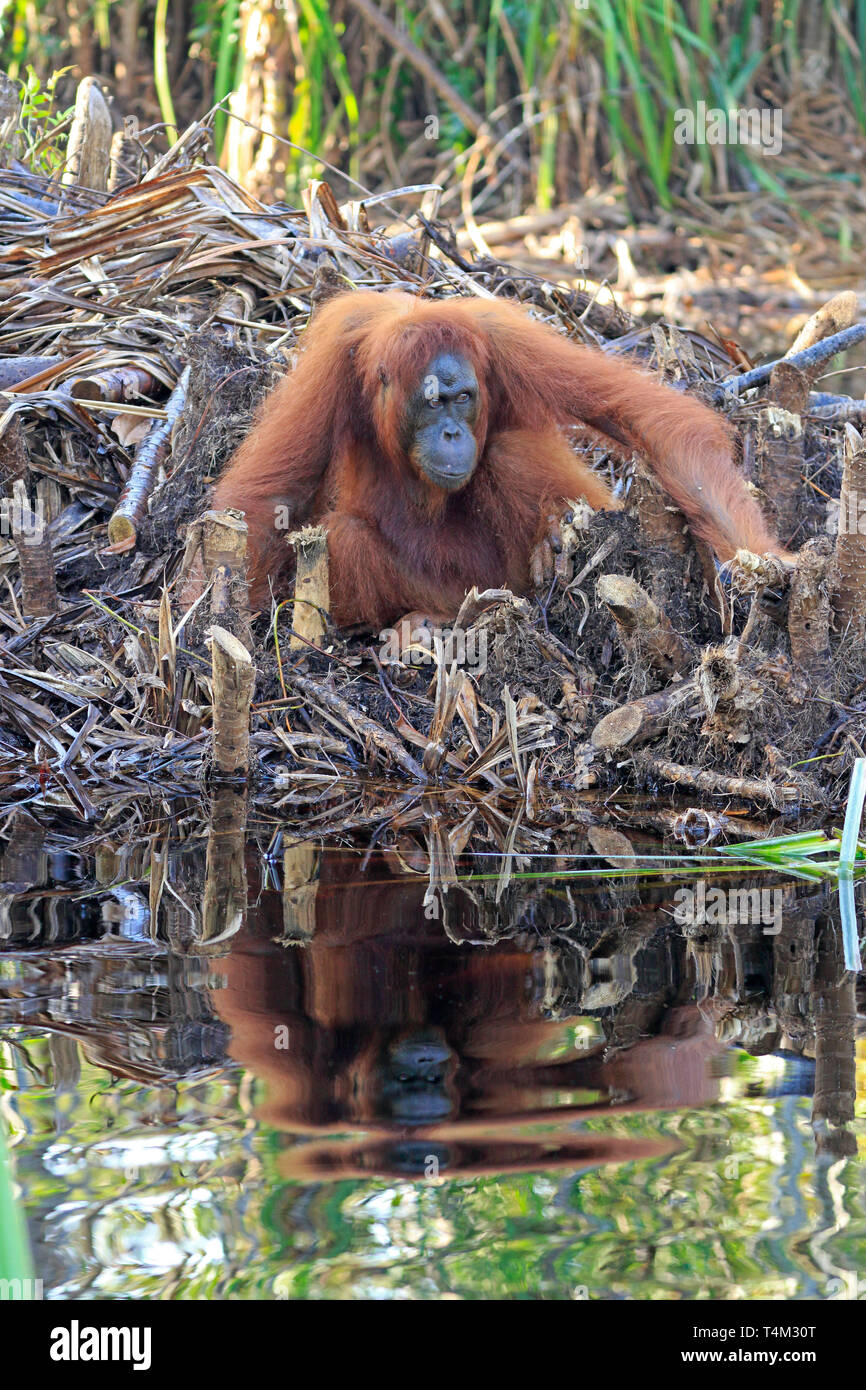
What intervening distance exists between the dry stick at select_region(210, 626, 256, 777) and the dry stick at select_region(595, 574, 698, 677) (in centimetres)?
94

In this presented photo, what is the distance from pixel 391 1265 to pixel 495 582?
2.94 m

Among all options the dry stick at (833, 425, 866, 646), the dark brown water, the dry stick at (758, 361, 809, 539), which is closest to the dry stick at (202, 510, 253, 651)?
the dark brown water

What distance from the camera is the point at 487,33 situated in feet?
38.8

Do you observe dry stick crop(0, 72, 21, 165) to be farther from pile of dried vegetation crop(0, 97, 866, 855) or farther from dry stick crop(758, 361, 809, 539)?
dry stick crop(758, 361, 809, 539)

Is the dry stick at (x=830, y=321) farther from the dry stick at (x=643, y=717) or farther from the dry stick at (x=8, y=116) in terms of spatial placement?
the dry stick at (x=8, y=116)

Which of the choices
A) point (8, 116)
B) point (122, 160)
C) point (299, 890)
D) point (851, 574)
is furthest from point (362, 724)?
point (8, 116)

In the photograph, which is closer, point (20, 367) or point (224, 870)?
point (224, 870)

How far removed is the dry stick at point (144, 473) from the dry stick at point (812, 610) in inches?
81.5

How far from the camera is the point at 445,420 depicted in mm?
4324

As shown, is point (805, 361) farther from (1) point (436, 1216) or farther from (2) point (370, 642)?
(1) point (436, 1216)

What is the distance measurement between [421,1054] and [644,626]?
73.8 inches

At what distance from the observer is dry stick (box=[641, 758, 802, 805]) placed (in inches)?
148

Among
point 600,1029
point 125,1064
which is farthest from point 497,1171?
point 125,1064

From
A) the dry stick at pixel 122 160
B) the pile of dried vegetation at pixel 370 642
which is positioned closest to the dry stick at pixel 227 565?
the pile of dried vegetation at pixel 370 642
